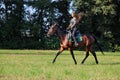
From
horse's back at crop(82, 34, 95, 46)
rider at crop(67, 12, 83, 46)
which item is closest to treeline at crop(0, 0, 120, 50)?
horse's back at crop(82, 34, 95, 46)

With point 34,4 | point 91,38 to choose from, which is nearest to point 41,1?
point 34,4

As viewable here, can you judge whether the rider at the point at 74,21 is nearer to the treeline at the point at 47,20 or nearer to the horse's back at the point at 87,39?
the horse's back at the point at 87,39

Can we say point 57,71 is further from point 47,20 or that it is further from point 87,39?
point 47,20

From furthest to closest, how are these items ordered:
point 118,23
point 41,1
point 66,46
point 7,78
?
point 41,1
point 118,23
point 66,46
point 7,78

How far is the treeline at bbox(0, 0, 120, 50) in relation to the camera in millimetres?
46116

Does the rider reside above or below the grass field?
above

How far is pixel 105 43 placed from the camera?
4700 cm

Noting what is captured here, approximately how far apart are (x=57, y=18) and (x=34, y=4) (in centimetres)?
361

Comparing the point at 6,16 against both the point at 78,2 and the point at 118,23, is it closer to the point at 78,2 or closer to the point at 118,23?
the point at 78,2

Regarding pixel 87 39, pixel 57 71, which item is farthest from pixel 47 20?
pixel 57 71

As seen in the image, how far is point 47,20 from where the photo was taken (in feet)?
167

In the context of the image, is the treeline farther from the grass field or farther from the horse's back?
the grass field

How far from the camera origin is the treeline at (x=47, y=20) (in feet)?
151

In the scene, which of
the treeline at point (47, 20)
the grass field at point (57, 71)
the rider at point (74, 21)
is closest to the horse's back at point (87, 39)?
the rider at point (74, 21)
